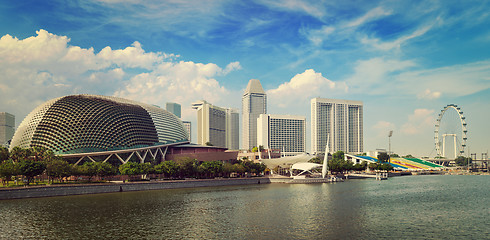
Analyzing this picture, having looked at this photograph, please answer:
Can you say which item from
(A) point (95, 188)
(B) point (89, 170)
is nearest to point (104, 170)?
(B) point (89, 170)

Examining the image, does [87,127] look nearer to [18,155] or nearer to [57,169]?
[18,155]

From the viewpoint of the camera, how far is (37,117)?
392 ft

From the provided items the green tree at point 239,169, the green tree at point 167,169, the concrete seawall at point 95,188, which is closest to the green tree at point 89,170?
the concrete seawall at point 95,188

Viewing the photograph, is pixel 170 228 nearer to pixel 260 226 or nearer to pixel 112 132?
pixel 260 226

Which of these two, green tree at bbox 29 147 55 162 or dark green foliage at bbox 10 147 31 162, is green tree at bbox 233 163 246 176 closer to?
green tree at bbox 29 147 55 162

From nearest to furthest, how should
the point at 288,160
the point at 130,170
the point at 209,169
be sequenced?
the point at 130,170
the point at 209,169
the point at 288,160

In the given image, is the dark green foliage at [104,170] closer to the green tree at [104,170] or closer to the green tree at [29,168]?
the green tree at [104,170]

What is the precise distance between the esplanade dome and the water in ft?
164

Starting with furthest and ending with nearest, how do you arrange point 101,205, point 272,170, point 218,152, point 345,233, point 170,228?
point 272,170
point 218,152
point 101,205
point 170,228
point 345,233

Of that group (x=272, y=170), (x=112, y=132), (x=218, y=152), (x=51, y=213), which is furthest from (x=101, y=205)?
(x=272, y=170)

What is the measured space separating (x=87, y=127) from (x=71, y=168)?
110ft

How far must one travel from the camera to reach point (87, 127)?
116 m

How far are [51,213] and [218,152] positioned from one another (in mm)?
95601

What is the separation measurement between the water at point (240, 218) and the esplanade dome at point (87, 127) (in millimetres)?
49839
